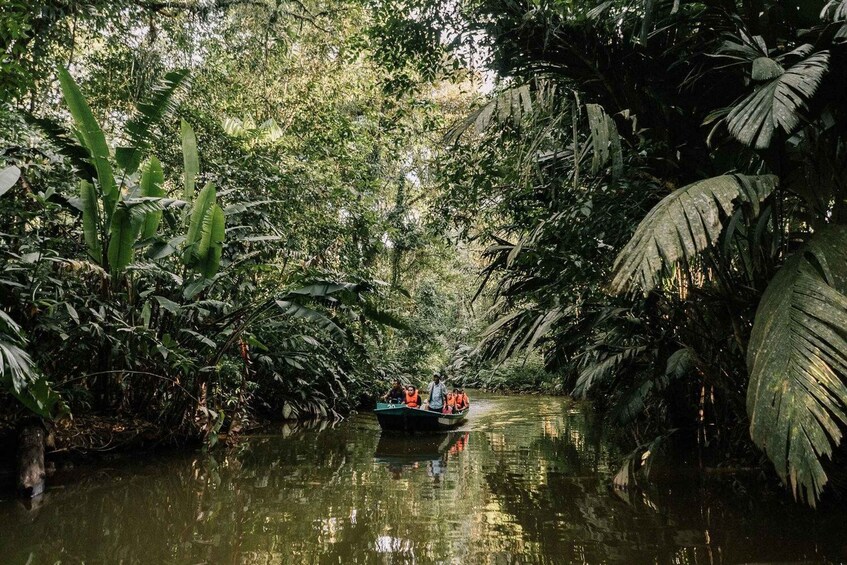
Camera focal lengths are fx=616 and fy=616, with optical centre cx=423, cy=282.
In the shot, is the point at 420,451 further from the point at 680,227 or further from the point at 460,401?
the point at 680,227

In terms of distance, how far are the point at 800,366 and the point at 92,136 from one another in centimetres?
648

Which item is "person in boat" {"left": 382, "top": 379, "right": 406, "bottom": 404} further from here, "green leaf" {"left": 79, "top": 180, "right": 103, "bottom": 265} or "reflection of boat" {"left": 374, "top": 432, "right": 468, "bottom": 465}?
"green leaf" {"left": 79, "top": 180, "right": 103, "bottom": 265}

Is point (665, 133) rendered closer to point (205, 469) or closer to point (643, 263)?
point (643, 263)

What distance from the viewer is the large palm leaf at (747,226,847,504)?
272cm

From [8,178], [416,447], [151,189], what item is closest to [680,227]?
[8,178]

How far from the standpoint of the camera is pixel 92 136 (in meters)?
6.32

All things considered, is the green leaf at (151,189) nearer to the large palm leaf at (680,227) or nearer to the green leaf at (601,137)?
the green leaf at (601,137)

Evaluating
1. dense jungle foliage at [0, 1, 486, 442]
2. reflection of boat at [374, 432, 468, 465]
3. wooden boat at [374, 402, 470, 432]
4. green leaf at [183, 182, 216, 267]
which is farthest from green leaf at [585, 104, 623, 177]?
wooden boat at [374, 402, 470, 432]

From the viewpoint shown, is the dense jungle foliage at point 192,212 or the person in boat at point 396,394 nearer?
the dense jungle foliage at point 192,212

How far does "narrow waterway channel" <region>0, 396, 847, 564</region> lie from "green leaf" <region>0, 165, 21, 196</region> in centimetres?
282

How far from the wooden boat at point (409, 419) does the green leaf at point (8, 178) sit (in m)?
7.55

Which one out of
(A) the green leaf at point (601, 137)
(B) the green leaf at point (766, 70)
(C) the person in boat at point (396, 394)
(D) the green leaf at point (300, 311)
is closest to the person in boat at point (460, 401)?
(C) the person in boat at point (396, 394)

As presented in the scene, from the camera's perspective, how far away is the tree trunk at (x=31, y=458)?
5.99 meters

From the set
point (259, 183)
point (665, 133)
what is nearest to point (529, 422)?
point (259, 183)
